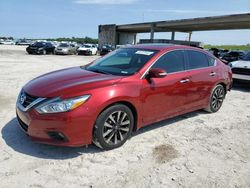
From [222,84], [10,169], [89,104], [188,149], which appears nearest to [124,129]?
[89,104]

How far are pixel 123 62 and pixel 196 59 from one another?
1733 millimetres

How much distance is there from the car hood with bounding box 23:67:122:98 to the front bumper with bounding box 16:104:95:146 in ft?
0.96

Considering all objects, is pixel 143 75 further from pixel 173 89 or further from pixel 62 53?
pixel 62 53

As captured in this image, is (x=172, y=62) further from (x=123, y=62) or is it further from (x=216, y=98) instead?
(x=216, y=98)

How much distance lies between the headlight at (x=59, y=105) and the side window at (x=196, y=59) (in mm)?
2657

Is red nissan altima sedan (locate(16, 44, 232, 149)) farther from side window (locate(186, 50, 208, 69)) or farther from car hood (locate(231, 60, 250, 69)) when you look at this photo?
car hood (locate(231, 60, 250, 69))

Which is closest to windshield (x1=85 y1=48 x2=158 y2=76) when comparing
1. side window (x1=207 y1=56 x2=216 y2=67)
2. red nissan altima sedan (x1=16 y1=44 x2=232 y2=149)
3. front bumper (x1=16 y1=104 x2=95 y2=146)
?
red nissan altima sedan (x1=16 y1=44 x2=232 y2=149)

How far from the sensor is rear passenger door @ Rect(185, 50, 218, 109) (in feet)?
17.3

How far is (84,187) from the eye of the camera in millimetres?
3033

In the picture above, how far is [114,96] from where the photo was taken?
149 inches

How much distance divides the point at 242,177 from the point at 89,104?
90.0 inches

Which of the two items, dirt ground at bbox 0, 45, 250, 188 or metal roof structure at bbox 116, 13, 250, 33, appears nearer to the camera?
dirt ground at bbox 0, 45, 250, 188

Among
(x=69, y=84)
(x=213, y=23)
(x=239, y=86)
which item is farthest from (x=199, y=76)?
(x=213, y=23)

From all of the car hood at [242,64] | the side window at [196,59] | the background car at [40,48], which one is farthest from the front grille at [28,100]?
the background car at [40,48]
